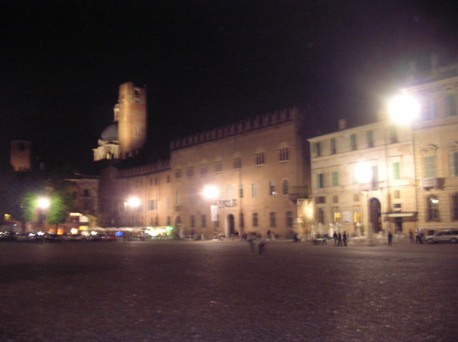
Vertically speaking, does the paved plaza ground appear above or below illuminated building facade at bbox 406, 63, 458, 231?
below

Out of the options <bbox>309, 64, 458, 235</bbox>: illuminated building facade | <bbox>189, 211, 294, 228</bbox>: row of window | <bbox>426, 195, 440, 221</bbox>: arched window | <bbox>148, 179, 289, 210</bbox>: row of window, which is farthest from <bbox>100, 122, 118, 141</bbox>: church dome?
<bbox>426, 195, 440, 221</bbox>: arched window

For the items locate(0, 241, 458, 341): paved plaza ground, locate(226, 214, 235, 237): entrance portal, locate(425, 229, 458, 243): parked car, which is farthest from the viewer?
locate(226, 214, 235, 237): entrance portal

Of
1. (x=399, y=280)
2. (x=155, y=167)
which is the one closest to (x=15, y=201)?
(x=155, y=167)

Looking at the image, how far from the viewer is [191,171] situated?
242ft

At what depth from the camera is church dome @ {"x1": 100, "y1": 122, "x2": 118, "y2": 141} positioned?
113375 millimetres

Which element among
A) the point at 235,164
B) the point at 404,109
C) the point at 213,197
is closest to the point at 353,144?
the point at 404,109

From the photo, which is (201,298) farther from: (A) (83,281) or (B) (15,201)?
(B) (15,201)

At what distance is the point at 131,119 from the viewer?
107938mm

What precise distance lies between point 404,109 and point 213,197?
31.4 meters

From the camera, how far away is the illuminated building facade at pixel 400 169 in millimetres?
41750

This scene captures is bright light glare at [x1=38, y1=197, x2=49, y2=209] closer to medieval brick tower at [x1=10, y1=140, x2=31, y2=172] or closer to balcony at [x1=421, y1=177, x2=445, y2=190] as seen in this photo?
medieval brick tower at [x1=10, y1=140, x2=31, y2=172]

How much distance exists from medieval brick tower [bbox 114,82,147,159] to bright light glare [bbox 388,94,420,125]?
6783 cm

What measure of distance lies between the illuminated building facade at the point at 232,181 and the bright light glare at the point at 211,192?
0.67ft

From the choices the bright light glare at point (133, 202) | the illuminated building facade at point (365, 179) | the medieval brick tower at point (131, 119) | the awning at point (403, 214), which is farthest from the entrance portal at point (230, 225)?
the medieval brick tower at point (131, 119)
